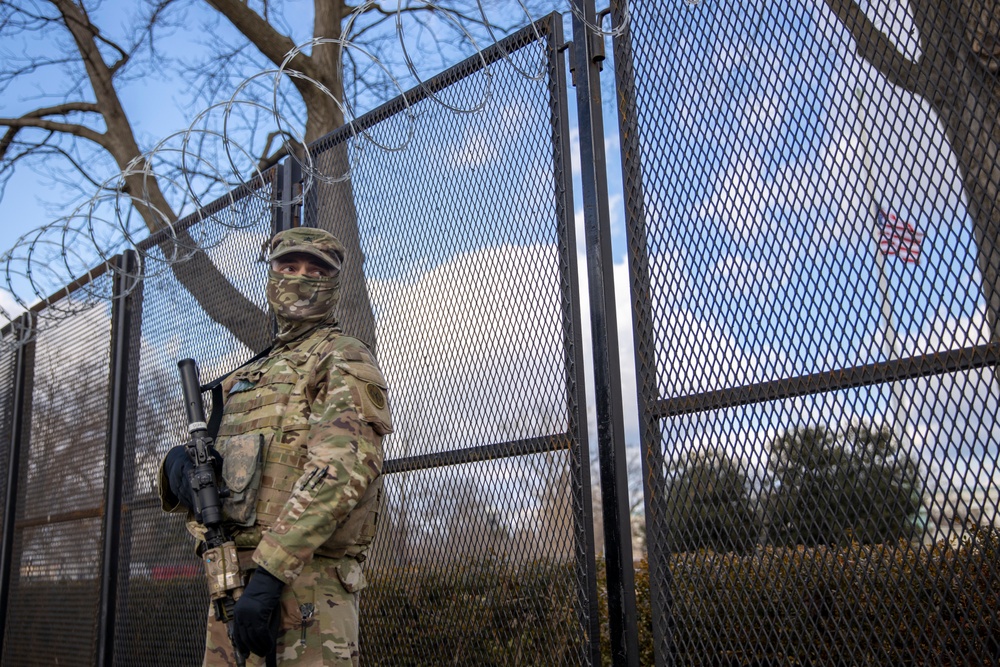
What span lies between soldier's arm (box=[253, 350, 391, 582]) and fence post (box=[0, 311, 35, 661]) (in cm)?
543

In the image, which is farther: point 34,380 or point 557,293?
point 34,380

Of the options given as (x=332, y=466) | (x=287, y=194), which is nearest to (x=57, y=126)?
(x=287, y=194)

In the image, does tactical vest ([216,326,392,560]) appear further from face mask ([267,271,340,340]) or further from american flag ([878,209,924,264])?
american flag ([878,209,924,264])

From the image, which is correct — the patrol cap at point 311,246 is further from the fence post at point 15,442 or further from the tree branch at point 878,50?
the fence post at point 15,442

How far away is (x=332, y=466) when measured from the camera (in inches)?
95.4

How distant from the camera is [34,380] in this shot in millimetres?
7523

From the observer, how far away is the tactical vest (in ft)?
8.45

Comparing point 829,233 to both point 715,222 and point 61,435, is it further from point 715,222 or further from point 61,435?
point 61,435

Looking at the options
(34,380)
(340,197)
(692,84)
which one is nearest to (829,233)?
(692,84)

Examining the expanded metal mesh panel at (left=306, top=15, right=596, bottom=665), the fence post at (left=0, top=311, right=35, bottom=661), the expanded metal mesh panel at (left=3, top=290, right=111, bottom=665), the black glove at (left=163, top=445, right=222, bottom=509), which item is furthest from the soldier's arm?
the fence post at (left=0, top=311, right=35, bottom=661)

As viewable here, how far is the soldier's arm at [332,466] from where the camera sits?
7.70ft

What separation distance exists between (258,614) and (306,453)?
531mm

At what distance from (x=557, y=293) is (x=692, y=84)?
0.80m

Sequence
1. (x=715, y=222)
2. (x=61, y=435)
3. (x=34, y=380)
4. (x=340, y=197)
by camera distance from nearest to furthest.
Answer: (x=715, y=222) → (x=340, y=197) → (x=61, y=435) → (x=34, y=380)
